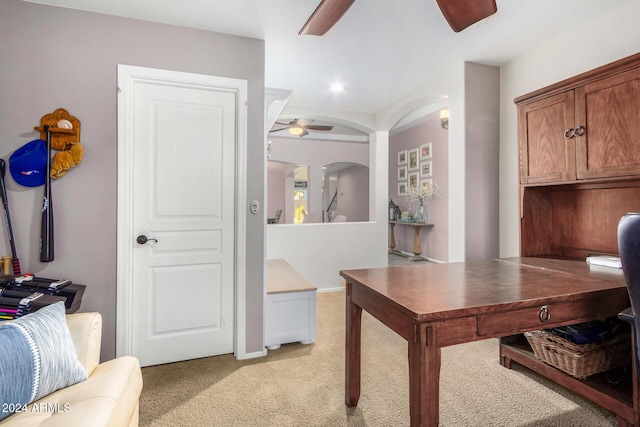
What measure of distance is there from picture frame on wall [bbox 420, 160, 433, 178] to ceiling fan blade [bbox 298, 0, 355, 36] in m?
4.98

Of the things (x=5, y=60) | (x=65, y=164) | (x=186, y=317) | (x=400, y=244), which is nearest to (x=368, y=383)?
(x=186, y=317)

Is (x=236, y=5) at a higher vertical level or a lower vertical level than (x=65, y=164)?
higher

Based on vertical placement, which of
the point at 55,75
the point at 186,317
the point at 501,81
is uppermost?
the point at 501,81

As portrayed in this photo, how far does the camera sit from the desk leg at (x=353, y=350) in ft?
5.92

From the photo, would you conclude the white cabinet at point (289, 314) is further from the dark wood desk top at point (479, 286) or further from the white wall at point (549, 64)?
the white wall at point (549, 64)

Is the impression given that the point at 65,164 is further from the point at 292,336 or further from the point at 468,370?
the point at 468,370

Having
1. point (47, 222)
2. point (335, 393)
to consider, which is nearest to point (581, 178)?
point (335, 393)

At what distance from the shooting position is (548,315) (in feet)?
4.57

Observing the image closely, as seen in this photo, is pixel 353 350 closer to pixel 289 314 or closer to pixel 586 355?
pixel 289 314

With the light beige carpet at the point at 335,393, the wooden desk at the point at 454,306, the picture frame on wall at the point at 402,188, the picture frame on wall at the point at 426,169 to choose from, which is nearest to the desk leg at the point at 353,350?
the wooden desk at the point at 454,306

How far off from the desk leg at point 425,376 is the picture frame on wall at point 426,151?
569 centimetres

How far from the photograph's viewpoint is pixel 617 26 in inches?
87.3

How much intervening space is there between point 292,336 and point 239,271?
2.37 feet

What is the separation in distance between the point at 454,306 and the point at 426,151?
5747 millimetres
